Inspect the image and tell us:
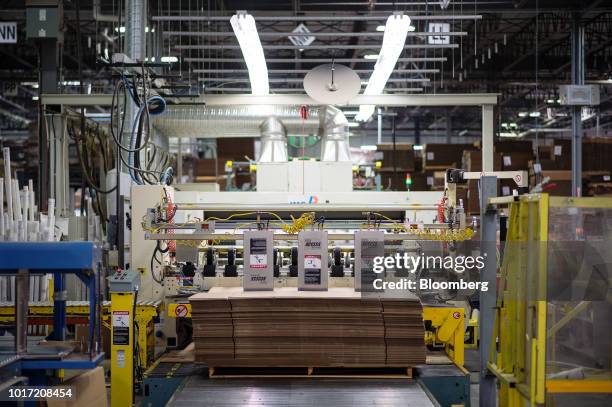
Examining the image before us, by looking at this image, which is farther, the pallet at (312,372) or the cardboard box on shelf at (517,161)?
the cardboard box on shelf at (517,161)

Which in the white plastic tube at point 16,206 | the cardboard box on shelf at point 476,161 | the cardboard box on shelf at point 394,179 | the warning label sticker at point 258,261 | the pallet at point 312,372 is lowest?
Result: the pallet at point 312,372

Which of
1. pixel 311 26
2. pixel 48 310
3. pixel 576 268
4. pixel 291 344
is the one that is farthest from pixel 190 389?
pixel 311 26

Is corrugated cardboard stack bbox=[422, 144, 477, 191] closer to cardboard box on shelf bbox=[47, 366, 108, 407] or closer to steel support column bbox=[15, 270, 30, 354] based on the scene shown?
cardboard box on shelf bbox=[47, 366, 108, 407]

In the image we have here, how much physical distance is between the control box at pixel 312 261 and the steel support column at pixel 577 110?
6.36 meters

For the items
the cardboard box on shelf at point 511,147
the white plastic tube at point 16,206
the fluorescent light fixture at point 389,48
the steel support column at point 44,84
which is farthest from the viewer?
the cardboard box on shelf at point 511,147

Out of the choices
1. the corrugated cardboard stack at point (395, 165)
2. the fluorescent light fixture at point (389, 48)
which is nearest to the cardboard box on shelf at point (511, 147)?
the corrugated cardboard stack at point (395, 165)

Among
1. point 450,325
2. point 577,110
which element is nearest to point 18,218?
point 450,325

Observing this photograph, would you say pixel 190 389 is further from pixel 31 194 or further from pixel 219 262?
pixel 31 194

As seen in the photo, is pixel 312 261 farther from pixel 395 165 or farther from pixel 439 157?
pixel 439 157

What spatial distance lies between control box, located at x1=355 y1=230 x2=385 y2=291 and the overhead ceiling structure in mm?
3279

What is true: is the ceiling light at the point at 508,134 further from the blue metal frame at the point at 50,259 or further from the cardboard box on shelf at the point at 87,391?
the blue metal frame at the point at 50,259

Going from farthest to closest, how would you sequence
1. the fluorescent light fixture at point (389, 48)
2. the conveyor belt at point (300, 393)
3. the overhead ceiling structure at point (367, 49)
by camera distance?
the overhead ceiling structure at point (367, 49), the fluorescent light fixture at point (389, 48), the conveyor belt at point (300, 393)

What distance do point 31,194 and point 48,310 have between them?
1.41 meters

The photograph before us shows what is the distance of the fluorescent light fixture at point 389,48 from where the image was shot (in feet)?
22.5
